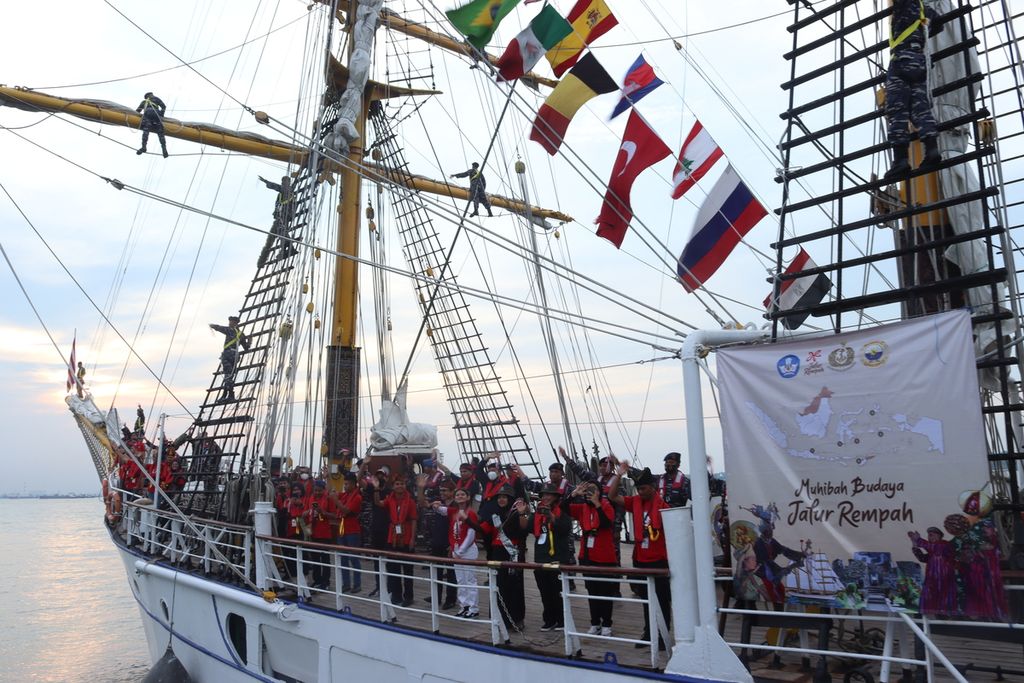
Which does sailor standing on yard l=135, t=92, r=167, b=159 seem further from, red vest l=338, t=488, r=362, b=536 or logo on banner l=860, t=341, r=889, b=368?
logo on banner l=860, t=341, r=889, b=368

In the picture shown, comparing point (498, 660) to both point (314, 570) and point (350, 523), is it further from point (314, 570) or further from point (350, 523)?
point (314, 570)

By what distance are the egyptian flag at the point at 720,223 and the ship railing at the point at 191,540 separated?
5937 mm

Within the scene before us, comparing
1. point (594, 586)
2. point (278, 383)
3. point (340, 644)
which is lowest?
point (340, 644)

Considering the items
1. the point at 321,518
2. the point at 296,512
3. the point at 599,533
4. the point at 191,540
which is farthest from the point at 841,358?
the point at 191,540

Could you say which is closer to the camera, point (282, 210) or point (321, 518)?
point (321, 518)

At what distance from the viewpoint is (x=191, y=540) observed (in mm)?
11719

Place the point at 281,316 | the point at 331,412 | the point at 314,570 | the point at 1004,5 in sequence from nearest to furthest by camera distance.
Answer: the point at 1004,5
the point at 314,570
the point at 281,316
the point at 331,412

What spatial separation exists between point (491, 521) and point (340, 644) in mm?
1937

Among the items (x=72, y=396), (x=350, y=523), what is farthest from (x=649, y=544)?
(x=72, y=396)

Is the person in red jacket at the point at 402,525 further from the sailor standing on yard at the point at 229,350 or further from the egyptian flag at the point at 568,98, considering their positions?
the sailor standing on yard at the point at 229,350

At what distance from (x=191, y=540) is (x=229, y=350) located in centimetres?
540

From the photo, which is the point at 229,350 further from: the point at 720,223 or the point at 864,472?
the point at 864,472

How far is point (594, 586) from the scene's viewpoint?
760 cm

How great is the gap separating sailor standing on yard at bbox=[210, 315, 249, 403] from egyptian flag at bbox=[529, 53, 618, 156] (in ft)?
33.6
